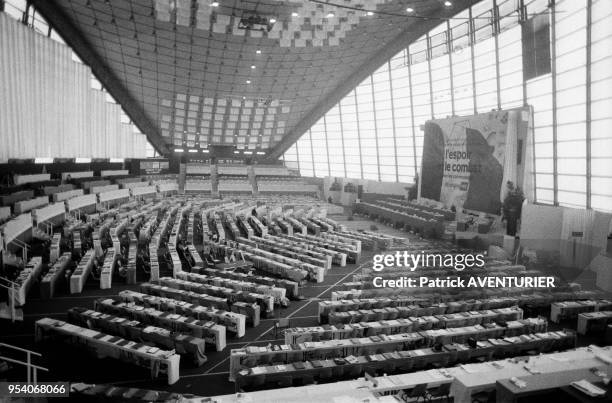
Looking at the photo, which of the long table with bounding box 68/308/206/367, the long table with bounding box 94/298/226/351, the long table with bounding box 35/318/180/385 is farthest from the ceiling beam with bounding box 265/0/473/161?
the long table with bounding box 35/318/180/385

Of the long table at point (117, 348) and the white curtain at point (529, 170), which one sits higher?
the white curtain at point (529, 170)

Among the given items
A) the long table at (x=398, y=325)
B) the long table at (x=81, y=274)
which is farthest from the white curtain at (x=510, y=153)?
the long table at (x=81, y=274)

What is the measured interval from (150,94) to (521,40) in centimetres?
2591

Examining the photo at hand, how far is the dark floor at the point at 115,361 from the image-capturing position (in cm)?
802

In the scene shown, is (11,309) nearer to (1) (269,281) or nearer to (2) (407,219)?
(1) (269,281)

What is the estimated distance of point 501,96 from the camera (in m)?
21.7

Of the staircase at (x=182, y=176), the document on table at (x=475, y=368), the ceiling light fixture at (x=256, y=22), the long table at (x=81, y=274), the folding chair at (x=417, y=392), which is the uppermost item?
the ceiling light fixture at (x=256, y=22)

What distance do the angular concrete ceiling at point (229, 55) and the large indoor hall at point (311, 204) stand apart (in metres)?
0.20

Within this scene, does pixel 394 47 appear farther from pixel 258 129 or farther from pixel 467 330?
Answer: pixel 467 330

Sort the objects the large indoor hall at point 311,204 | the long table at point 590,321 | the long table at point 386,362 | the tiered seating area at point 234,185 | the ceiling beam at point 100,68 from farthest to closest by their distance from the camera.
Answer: the tiered seating area at point 234,185 → the ceiling beam at point 100,68 → the long table at point 590,321 → the large indoor hall at point 311,204 → the long table at point 386,362

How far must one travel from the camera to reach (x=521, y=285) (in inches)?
517

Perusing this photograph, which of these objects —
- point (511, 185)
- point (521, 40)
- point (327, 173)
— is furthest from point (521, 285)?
point (327, 173)

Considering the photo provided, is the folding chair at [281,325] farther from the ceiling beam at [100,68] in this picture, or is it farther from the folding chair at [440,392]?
the ceiling beam at [100,68]

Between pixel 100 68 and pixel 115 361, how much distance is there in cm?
2727
